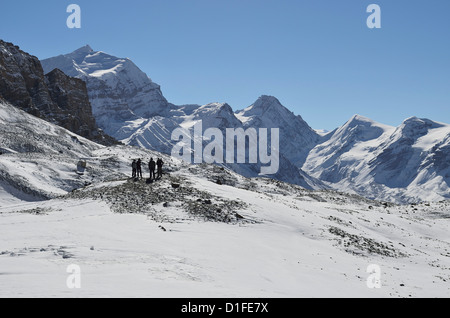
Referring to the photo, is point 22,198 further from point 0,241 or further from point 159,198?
point 0,241

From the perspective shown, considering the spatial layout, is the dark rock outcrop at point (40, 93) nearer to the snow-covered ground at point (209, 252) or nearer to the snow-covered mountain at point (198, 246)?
the snow-covered mountain at point (198, 246)

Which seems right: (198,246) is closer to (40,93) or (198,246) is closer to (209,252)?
(209,252)

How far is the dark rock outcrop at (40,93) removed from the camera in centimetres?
11988

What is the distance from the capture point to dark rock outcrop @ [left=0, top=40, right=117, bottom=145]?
11988 cm

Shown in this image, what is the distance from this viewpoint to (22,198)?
146 ft

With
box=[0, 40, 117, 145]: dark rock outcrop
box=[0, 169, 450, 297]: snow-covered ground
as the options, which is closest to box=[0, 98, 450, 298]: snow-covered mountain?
box=[0, 169, 450, 297]: snow-covered ground

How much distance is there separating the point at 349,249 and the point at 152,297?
18.0 metres

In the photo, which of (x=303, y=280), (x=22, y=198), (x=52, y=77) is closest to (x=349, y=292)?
(x=303, y=280)

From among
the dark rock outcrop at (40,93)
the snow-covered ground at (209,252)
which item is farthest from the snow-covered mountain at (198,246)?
the dark rock outcrop at (40,93)

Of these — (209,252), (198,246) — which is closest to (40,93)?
(198,246)

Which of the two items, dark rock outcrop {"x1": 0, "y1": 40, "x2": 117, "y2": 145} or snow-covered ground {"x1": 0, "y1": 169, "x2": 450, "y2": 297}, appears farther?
dark rock outcrop {"x1": 0, "y1": 40, "x2": 117, "y2": 145}

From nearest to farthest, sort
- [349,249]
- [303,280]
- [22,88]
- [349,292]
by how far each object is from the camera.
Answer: [349,292], [303,280], [349,249], [22,88]

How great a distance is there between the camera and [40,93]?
5335 inches

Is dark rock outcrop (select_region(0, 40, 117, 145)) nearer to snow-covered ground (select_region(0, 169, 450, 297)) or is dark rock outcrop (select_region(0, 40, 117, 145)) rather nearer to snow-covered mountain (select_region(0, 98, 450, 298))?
snow-covered mountain (select_region(0, 98, 450, 298))
